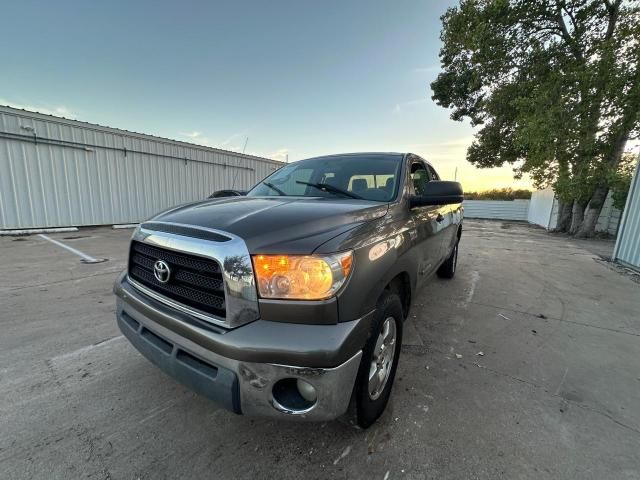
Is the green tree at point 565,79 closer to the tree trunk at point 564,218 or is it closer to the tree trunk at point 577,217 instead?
the tree trunk at point 577,217

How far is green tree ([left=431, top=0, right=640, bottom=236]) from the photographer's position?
851cm

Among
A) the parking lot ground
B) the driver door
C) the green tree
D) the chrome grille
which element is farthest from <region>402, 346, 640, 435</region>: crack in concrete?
the green tree

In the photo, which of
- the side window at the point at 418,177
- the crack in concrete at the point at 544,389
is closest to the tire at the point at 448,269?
the side window at the point at 418,177

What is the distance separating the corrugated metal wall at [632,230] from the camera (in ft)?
19.9

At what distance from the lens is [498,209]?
21.9 meters

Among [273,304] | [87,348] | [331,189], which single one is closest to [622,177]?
[331,189]

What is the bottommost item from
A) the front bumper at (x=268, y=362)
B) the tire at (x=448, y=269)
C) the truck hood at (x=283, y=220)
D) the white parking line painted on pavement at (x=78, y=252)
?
the white parking line painted on pavement at (x=78, y=252)

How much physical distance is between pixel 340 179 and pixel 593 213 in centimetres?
1346

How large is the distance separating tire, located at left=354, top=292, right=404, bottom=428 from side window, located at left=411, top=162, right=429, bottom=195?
1272 mm

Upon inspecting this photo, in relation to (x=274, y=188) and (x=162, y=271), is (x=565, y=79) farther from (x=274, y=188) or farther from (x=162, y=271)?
(x=162, y=271)

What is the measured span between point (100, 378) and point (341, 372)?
6.38 feet

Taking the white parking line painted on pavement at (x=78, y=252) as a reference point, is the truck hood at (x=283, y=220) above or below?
above

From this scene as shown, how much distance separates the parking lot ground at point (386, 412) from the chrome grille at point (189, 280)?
0.81 meters

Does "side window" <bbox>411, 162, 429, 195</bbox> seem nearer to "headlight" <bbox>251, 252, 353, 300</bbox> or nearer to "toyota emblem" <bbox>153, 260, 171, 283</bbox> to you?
"headlight" <bbox>251, 252, 353, 300</bbox>
